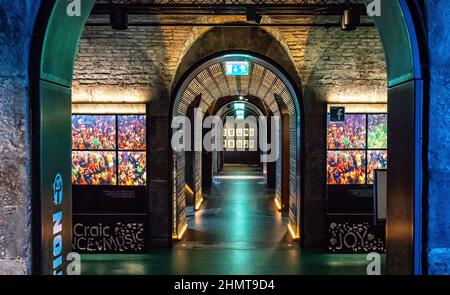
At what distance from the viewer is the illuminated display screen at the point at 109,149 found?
1022 cm

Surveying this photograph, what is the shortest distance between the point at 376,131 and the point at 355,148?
0.58m

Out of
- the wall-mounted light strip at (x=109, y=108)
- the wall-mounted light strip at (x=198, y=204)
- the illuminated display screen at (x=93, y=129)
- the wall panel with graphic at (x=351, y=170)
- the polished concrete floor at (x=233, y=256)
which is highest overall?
the wall-mounted light strip at (x=109, y=108)

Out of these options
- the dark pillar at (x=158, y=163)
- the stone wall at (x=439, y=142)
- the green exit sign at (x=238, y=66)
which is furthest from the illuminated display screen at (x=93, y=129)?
the stone wall at (x=439, y=142)

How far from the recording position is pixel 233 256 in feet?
32.2

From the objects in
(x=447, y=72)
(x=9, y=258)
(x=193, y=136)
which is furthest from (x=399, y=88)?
(x=193, y=136)

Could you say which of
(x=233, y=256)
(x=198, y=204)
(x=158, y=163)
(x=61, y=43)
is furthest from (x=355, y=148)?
(x=198, y=204)

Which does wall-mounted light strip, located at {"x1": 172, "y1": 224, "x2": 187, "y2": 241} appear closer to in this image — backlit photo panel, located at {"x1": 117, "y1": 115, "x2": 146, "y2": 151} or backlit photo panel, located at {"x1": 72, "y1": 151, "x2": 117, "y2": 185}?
backlit photo panel, located at {"x1": 72, "y1": 151, "x2": 117, "y2": 185}

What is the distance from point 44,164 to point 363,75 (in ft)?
25.8

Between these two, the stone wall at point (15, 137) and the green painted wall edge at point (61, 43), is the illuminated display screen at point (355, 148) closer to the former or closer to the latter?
the green painted wall edge at point (61, 43)

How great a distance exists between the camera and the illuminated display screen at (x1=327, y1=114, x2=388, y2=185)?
400 inches

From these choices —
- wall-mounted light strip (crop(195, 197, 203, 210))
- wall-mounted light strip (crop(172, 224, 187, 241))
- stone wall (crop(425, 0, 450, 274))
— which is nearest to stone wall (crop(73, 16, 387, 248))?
wall-mounted light strip (crop(172, 224, 187, 241))

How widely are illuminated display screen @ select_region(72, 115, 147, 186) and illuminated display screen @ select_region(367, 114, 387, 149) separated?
16.1 feet

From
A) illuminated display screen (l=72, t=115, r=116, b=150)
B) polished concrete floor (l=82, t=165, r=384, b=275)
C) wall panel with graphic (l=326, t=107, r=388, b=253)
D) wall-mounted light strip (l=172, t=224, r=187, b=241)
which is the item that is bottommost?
polished concrete floor (l=82, t=165, r=384, b=275)
